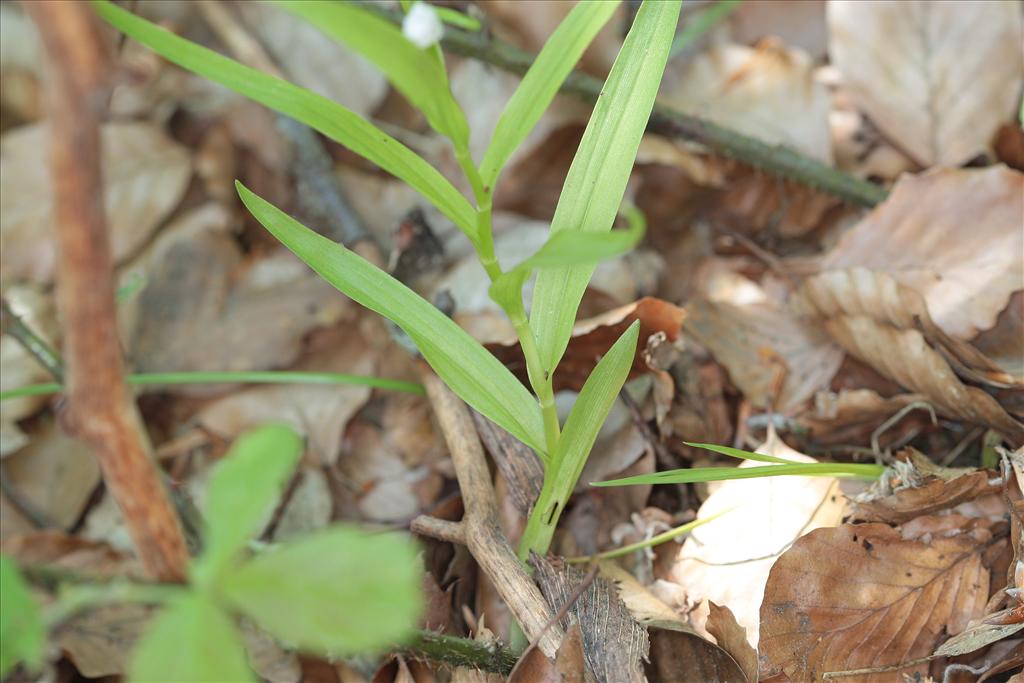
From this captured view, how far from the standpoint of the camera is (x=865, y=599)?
44.2 inches

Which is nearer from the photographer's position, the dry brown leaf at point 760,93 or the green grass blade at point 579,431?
the green grass blade at point 579,431

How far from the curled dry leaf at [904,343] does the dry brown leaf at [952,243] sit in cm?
6

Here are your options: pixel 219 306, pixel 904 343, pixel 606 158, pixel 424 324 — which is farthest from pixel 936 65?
pixel 219 306

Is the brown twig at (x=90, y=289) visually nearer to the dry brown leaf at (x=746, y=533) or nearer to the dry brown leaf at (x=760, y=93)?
the dry brown leaf at (x=746, y=533)

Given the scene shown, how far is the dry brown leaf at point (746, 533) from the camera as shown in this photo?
1.21 metres

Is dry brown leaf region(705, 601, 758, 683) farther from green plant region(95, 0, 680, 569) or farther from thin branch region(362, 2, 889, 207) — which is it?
thin branch region(362, 2, 889, 207)

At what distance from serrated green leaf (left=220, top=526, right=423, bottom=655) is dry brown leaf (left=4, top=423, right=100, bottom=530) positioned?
1160 mm

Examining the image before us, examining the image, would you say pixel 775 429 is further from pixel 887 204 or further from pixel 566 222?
pixel 566 222

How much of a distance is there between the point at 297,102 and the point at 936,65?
4.90 ft

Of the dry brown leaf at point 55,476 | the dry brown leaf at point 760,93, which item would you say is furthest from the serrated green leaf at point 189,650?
the dry brown leaf at point 760,93

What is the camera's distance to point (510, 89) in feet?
6.19

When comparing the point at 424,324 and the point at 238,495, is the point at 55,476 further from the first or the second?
the point at 238,495

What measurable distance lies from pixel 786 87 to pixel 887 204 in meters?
0.48

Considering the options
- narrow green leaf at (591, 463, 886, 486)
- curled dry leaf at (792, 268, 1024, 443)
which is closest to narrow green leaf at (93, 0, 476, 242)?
narrow green leaf at (591, 463, 886, 486)
